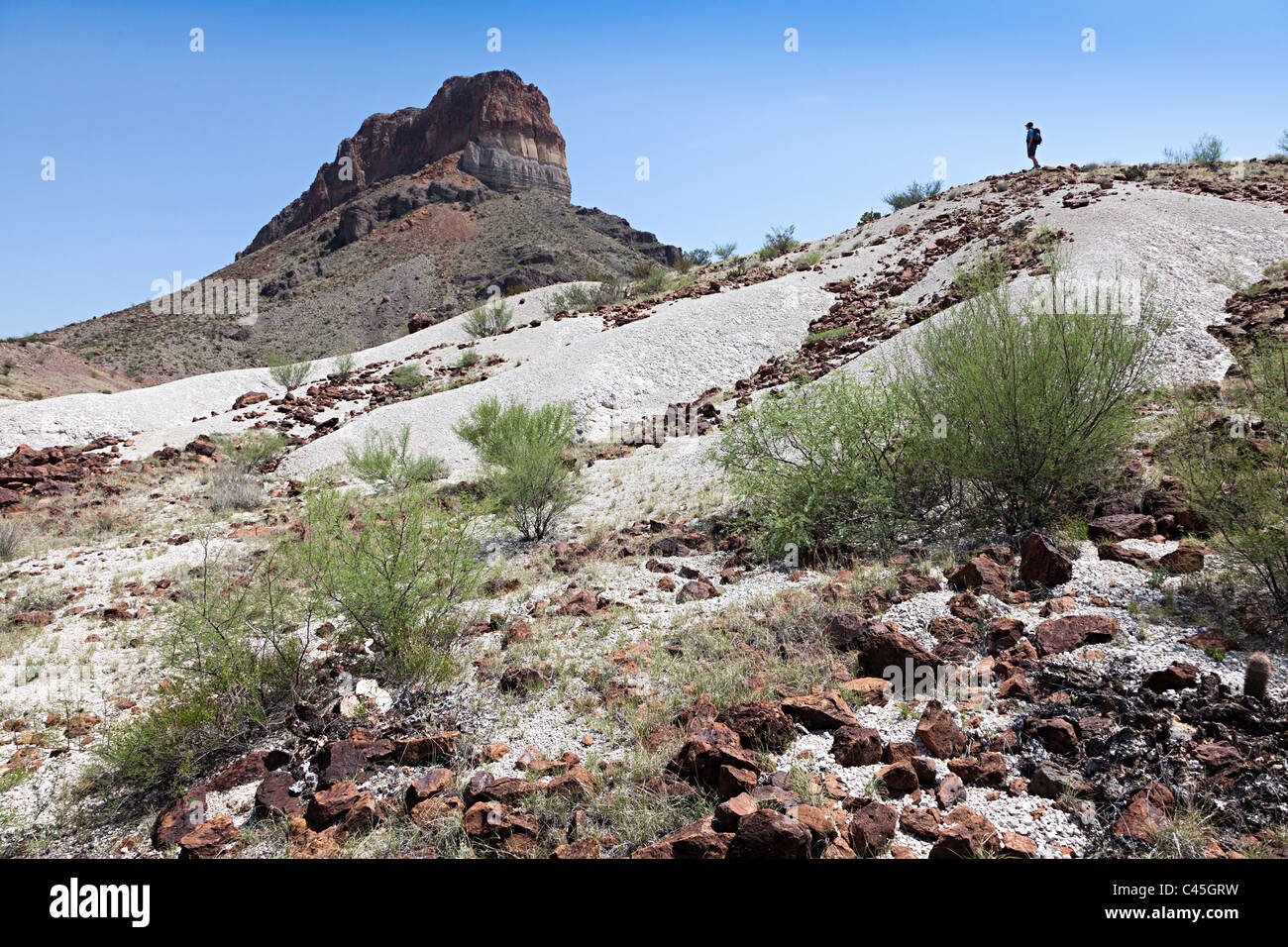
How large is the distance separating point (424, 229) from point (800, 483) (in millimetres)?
69060

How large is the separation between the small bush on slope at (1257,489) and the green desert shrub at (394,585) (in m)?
4.96

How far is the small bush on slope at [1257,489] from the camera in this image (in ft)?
10.8

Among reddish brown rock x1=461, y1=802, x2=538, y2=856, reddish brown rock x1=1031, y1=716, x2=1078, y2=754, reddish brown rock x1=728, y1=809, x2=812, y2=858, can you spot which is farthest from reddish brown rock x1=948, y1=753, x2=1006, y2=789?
reddish brown rock x1=461, y1=802, x2=538, y2=856

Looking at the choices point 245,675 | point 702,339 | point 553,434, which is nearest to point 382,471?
point 553,434

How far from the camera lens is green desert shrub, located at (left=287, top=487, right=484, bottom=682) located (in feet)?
13.6

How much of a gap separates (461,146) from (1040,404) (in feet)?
316

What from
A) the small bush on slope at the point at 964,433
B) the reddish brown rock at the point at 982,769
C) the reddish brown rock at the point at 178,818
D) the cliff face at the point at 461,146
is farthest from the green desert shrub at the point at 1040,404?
the cliff face at the point at 461,146

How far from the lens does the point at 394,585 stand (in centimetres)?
435

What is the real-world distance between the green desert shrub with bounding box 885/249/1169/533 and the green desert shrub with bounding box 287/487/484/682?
4.57m

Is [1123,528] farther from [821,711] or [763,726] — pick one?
[763,726]

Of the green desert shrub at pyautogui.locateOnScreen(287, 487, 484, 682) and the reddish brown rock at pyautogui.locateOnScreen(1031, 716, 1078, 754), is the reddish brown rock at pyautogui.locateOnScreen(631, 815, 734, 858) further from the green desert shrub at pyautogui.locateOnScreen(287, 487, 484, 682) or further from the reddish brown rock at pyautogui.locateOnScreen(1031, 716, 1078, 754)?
the green desert shrub at pyautogui.locateOnScreen(287, 487, 484, 682)

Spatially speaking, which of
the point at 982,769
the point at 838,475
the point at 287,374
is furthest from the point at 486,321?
the point at 982,769

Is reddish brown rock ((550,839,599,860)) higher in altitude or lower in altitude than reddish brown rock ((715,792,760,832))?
lower

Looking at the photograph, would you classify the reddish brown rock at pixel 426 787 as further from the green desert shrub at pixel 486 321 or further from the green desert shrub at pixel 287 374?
the green desert shrub at pixel 486 321
